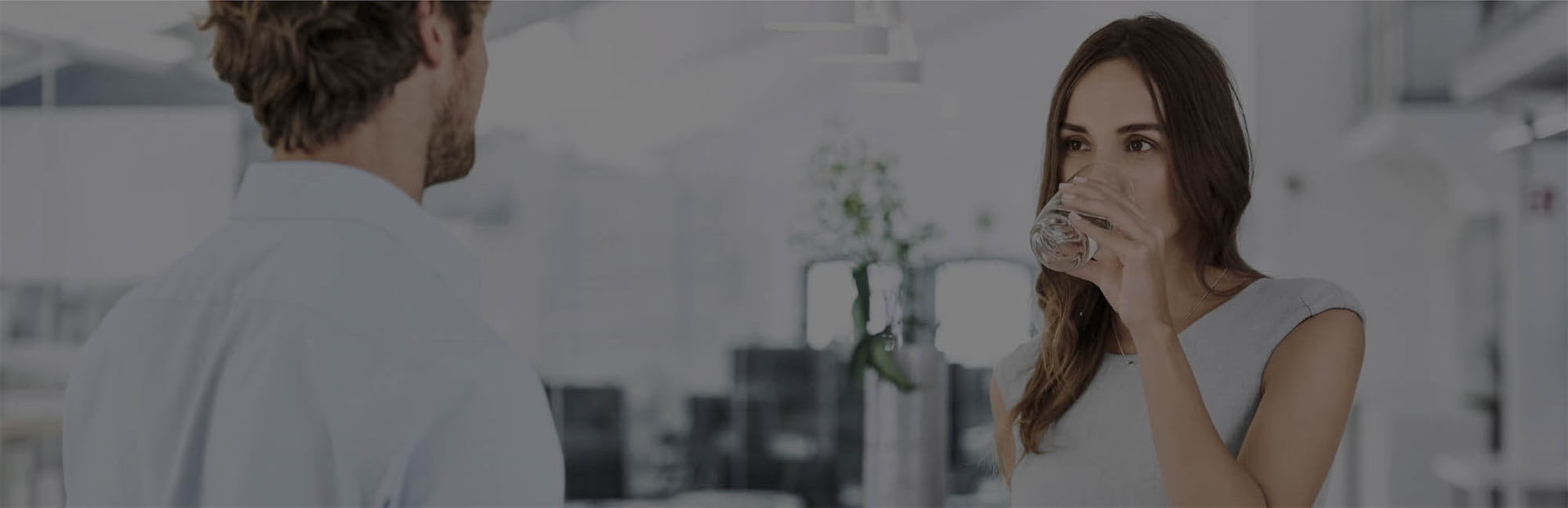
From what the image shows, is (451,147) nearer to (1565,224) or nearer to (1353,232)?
(1565,224)

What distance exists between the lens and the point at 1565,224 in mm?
5383

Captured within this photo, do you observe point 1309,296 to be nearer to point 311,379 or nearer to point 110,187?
point 311,379

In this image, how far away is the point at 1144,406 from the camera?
1476mm

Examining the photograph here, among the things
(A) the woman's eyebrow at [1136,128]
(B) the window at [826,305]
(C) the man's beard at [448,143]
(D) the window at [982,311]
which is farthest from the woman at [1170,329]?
(B) the window at [826,305]

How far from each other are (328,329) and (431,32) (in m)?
0.21

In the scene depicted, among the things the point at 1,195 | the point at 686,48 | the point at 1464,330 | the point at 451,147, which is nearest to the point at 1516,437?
the point at 1464,330

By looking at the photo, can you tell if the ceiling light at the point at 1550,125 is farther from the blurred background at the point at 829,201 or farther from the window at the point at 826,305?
the window at the point at 826,305

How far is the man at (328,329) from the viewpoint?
0.80 meters

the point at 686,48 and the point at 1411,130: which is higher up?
the point at 686,48

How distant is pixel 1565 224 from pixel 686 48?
169 inches

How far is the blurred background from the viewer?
22.4 feet

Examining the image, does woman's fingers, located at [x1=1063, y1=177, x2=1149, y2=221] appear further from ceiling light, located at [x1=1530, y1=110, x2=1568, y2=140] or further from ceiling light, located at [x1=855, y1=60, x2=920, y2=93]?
ceiling light, located at [x1=1530, y1=110, x2=1568, y2=140]

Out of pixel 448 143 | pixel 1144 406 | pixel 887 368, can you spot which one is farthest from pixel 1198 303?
pixel 887 368

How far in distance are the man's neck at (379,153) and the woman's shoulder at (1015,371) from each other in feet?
3.05
